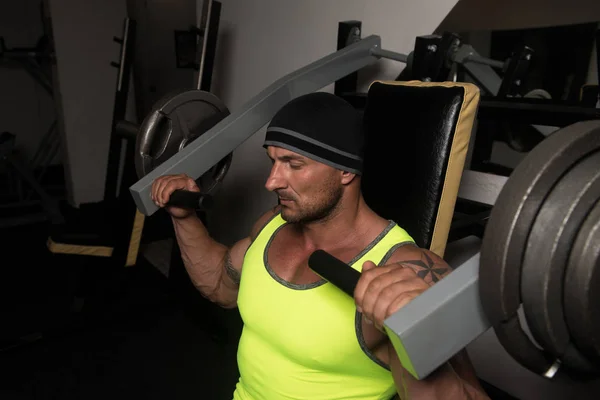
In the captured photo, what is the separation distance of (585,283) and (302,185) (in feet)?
1.91

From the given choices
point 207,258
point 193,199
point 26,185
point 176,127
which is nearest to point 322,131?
point 193,199

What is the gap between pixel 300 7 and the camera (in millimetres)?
1799

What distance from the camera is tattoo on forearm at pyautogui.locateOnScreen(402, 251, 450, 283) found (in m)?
0.80

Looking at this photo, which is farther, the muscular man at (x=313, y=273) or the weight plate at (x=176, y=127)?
the weight plate at (x=176, y=127)

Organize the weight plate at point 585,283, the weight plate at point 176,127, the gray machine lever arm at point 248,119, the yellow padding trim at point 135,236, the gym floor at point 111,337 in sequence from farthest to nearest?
the yellow padding trim at point 135,236, the gym floor at point 111,337, the weight plate at point 176,127, the gray machine lever arm at point 248,119, the weight plate at point 585,283

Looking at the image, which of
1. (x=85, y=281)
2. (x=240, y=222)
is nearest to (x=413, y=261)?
(x=240, y=222)

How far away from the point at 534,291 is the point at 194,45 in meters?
2.08

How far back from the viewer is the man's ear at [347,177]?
954mm

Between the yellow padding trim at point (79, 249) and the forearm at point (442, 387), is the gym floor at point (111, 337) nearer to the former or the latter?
the yellow padding trim at point (79, 249)

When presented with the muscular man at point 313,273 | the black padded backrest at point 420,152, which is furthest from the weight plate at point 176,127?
the black padded backrest at point 420,152

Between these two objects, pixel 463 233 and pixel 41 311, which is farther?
pixel 41 311

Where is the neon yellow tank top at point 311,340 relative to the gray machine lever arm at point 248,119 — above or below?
below

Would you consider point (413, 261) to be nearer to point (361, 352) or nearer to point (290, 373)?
point (361, 352)

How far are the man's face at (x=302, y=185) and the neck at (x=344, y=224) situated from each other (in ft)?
0.09
